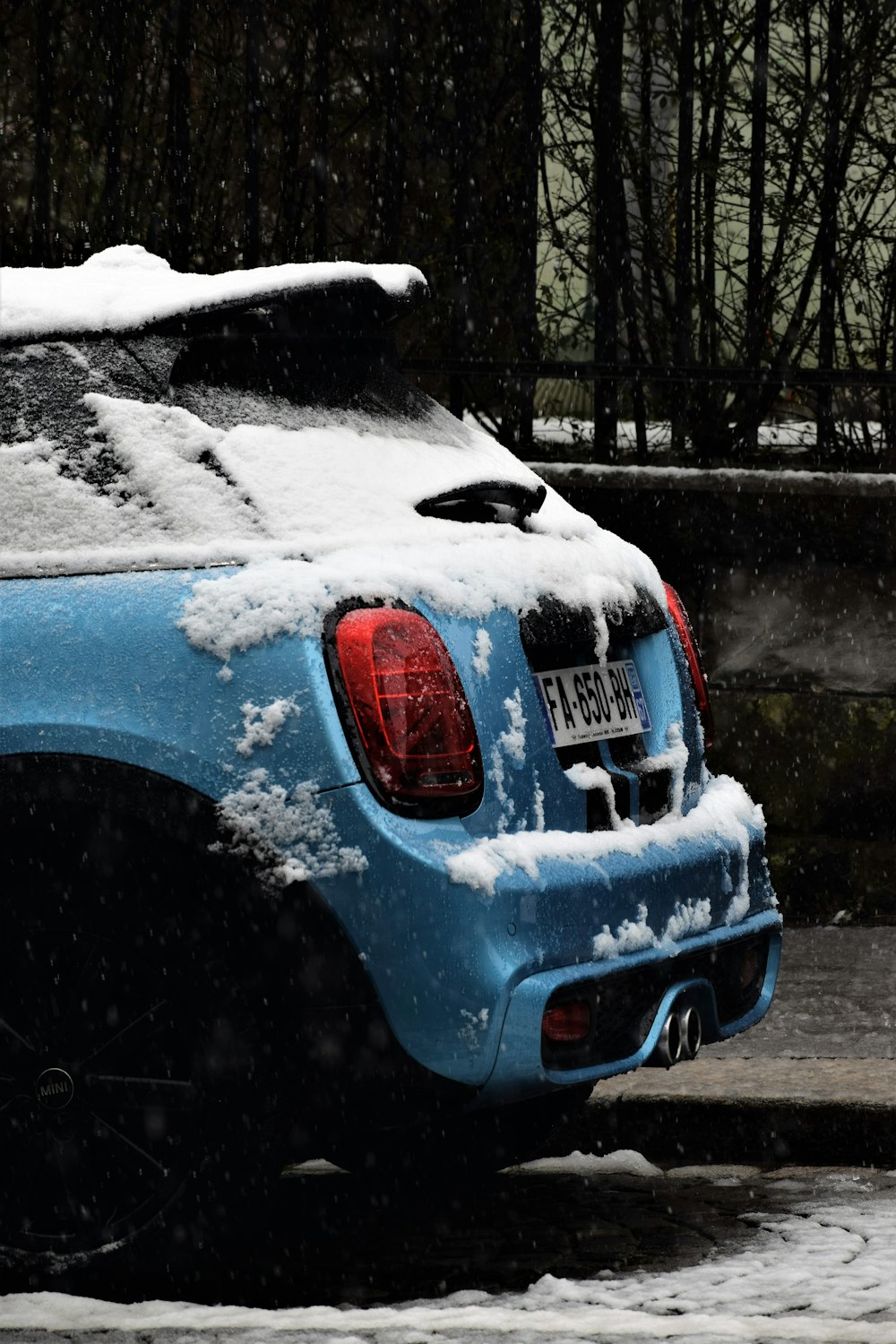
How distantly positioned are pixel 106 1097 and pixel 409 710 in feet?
2.95

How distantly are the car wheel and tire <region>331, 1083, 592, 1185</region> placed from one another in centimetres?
82

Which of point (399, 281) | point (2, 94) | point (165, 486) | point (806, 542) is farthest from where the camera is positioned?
point (2, 94)

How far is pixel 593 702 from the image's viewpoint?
4.07m

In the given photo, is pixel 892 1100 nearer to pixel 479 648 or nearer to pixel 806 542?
pixel 479 648

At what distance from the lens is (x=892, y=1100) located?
15.8 ft

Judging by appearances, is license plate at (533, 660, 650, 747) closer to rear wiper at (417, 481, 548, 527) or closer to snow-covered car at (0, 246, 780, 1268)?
snow-covered car at (0, 246, 780, 1268)

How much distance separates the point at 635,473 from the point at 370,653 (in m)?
4.01

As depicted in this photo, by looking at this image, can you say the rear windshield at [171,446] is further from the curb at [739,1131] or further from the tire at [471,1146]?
the curb at [739,1131]

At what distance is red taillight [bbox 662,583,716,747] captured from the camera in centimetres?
465

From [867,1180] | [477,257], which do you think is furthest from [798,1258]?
[477,257]

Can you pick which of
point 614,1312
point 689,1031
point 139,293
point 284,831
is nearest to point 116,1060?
point 284,831

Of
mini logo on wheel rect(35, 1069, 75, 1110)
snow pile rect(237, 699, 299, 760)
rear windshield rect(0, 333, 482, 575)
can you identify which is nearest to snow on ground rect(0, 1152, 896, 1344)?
mini logo on wheel rect(35, 1069, 75, 1110)

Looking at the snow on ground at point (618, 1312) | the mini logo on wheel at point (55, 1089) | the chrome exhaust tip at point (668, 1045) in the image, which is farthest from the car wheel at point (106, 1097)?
the chrome exhaust tip at point (668, 1045)

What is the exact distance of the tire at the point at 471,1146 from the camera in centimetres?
458
